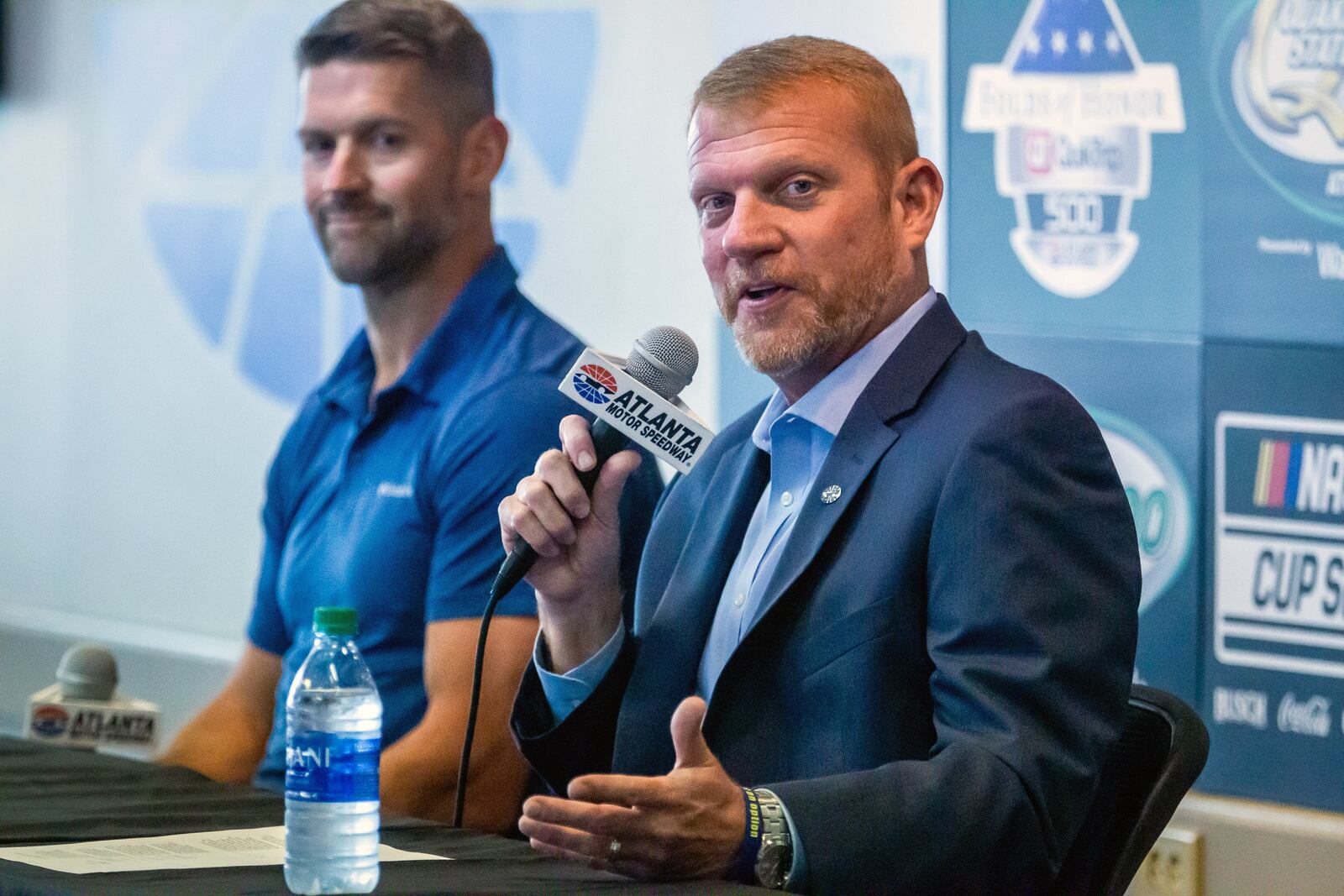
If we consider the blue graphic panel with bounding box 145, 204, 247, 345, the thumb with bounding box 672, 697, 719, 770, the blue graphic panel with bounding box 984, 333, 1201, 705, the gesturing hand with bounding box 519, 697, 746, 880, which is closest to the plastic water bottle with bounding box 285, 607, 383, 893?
the gesturing hand with bounding box 519, 697, 746, 880

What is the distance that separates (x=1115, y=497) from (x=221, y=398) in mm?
3052

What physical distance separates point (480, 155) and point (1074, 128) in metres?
0.97

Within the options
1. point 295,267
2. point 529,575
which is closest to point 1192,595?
point 529,575

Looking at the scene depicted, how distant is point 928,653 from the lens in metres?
1.52

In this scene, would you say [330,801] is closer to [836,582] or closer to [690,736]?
[690,736]

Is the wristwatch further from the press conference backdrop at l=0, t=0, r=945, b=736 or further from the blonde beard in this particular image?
the press conference backdrop at l=0, t=0, r=945, b=736

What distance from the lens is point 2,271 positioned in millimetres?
4641

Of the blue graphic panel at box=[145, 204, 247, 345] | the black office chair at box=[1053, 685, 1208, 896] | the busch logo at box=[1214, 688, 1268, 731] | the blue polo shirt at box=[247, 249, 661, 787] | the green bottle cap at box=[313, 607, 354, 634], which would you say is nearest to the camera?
the green bottle cap at box=[313, 607, 354, 634]

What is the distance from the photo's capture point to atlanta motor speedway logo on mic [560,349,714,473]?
1.51m

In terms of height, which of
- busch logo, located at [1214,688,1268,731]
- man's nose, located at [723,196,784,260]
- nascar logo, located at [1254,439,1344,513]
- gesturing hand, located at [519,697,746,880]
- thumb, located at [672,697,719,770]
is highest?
man's nose, located at [723,196,784,260]

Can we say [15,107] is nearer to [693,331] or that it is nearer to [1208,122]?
[693,331]

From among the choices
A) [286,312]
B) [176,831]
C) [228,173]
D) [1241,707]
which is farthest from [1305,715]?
[228,173]

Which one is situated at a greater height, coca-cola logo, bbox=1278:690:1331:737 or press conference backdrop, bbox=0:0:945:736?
press conference backdrop, bbox=0:0:945:736

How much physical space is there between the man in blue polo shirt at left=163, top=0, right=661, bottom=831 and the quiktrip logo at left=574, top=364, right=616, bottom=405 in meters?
0.63
